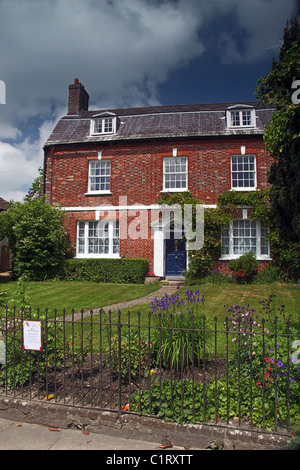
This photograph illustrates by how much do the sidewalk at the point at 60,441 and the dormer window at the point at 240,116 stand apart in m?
14.8

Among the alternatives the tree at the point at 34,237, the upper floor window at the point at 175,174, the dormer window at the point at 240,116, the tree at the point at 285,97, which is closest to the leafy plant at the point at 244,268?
the upper floor window at the point at 175,174

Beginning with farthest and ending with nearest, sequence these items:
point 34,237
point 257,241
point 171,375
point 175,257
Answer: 1. point 175,257
2. point 257,241
3. point 34,237
4. point 171,375

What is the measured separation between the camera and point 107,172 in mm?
16781

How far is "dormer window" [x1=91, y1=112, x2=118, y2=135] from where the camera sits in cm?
1711

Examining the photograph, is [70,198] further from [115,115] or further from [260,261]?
[260,261]

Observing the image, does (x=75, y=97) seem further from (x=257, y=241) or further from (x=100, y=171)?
(x=257, y=241)

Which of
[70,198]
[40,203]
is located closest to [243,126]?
[70,198]

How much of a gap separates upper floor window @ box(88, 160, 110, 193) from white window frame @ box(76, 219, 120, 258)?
1663 mm

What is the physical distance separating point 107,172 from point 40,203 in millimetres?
3589

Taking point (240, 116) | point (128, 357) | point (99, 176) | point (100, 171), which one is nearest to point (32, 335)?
point (128, 357)

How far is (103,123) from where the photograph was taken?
1719cm

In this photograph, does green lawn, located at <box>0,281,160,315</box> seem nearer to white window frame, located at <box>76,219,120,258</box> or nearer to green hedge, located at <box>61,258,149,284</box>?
green hedge, located at <box>61,258,149,284</box>

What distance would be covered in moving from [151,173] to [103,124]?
12.5ft

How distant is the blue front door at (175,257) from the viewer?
626 inches
